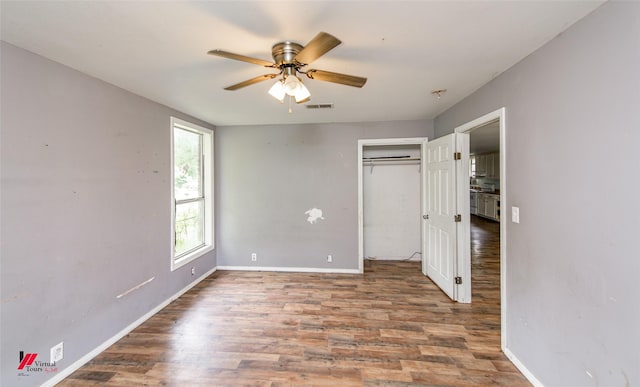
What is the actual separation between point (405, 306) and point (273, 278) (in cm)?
187

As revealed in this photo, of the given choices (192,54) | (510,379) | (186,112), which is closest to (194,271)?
(186,112)

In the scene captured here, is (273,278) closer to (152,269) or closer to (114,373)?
(152,269)

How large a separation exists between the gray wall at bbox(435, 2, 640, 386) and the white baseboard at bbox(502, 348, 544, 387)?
50mm

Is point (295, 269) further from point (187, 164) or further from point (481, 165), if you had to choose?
point (481, 165)

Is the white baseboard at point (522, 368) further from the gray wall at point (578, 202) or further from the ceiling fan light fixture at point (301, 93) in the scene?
the ceiling fan light fixture at point (301, 93)

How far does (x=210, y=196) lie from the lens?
12.5 ft

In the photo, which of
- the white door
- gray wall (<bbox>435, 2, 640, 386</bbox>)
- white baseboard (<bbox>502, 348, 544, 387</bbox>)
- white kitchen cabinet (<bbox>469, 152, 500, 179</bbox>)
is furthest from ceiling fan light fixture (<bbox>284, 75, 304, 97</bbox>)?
white kitchen cabinet (<bbox>469, 152, 500, 179</bbox>)

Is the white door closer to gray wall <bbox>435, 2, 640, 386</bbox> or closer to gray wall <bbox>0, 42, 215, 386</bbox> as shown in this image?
gray wall <bbox>435, 2, 640, 386</bbox>

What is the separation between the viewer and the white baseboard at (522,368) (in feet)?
5.60

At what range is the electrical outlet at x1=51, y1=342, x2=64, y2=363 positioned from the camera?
5.75ft

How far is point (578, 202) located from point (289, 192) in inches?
125

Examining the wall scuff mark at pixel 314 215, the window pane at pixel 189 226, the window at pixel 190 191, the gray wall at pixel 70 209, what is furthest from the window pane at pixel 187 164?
the wall scuff mark at pixel 314 215

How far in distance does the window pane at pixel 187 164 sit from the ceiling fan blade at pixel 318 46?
8.02 ft

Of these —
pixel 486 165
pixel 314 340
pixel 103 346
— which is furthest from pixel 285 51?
pixel 486 165
